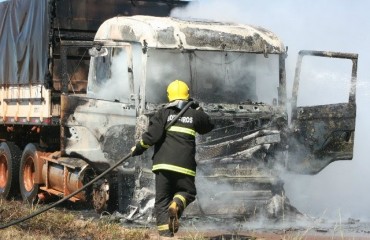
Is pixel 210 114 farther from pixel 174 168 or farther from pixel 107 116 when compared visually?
pixel 174 168

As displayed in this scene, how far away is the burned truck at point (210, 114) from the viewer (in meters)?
10.0

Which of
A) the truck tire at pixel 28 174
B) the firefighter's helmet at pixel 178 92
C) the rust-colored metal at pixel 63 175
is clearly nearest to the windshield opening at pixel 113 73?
the rust-colored metal at pixel 63 175

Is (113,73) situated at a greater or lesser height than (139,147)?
greater

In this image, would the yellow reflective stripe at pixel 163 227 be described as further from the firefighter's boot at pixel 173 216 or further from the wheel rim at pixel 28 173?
the wheel rim at pixel 28 173

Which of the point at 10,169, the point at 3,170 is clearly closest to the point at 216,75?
the point at 10,169

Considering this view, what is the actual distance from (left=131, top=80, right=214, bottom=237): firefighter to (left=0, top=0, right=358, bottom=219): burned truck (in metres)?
1.58

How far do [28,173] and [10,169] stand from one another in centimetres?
43

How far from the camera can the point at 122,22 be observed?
1077cm

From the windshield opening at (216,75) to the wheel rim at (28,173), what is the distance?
415cm

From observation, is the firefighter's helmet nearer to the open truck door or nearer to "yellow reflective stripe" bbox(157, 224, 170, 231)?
"yellow reflective stripe" bbox(157, 224, 170, 231)

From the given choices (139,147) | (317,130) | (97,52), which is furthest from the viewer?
(317,130)

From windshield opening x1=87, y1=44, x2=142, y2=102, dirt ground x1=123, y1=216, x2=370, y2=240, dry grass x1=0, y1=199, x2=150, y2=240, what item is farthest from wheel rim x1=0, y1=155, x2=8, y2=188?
dirt ground x1=123, y1=216, x2=370, y2=240

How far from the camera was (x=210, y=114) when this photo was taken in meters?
10.1

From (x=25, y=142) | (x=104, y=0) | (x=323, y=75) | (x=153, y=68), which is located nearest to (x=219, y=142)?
(x=153, y=68)
